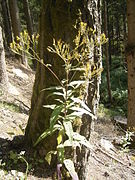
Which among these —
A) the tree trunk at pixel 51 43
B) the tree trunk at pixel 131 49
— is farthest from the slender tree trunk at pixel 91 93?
the tree trunk at pixel 131 49

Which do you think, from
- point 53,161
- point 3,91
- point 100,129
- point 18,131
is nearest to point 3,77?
point 3,91

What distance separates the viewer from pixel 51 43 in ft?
7.46

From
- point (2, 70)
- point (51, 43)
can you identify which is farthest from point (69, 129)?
point (2, 70)

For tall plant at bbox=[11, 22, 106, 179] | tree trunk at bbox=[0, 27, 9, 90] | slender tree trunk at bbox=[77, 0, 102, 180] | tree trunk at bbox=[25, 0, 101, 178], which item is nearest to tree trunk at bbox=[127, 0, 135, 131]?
slender tree trunk at bbox=[77, 0, 102, 180]

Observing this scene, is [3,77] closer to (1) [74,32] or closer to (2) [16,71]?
(2) [16,71]

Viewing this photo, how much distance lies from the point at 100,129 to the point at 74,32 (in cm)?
511

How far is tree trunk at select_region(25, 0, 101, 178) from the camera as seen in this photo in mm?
2115

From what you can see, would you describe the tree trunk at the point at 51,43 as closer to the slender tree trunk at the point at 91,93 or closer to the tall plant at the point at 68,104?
the slender tree trunk at the point at 91,93

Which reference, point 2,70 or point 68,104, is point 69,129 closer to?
point 68,104

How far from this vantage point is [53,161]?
8.16 feet

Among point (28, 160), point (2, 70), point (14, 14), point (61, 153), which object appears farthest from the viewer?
point (14, 14)

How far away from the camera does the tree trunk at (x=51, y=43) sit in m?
2.12

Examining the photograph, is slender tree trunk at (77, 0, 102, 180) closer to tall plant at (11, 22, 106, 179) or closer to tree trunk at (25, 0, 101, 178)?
tree trunk at (25, 0, 101, 178)

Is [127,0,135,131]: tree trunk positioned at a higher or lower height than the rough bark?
lower
